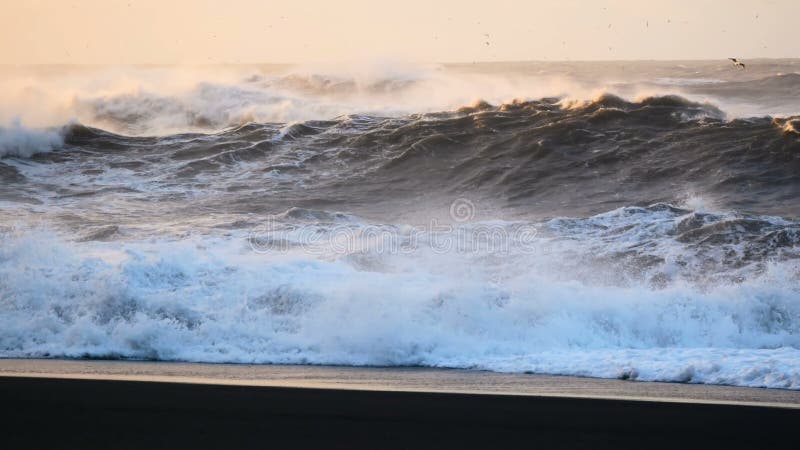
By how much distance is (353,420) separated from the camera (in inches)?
212

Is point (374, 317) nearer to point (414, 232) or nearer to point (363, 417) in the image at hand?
point (363, 417)

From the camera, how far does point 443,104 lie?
2234 centimetres

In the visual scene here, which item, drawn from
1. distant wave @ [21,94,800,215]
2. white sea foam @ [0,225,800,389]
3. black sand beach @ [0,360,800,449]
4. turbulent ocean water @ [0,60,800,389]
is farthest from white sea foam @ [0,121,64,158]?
black sand beach @ [0,360,800,449]

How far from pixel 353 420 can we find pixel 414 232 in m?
7.12

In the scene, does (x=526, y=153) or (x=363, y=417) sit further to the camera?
(x=526, y=153)

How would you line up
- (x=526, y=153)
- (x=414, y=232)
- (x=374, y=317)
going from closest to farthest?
(x=374, y=317), (x=414, y=232), (x=526, y=153)

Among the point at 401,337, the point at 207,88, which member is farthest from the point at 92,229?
the point at 207,88

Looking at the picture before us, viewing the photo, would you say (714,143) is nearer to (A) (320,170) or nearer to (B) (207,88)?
(A) (320,170)

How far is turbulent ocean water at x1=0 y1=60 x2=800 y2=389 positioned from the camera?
8.29m

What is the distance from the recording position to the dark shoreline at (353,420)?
4.95m

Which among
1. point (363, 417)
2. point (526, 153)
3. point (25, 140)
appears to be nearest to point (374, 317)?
point (363, 417)

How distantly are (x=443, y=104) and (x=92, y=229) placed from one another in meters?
11.7

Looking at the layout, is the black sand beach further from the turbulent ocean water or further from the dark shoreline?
the turbulent ocean water

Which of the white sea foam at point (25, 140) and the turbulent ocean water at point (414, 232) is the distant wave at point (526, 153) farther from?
the white sea foam at point (25, 140)
